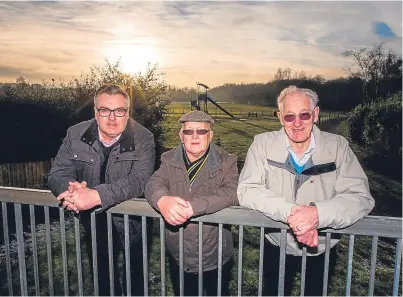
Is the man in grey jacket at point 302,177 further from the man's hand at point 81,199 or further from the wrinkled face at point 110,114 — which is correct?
the wrinkled face at point 110,114

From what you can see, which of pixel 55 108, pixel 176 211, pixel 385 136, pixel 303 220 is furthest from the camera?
pixel 55 108

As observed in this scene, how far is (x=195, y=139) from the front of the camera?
105 inches

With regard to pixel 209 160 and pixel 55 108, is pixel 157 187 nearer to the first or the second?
pixel 209 160

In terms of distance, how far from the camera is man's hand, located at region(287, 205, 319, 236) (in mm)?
2072

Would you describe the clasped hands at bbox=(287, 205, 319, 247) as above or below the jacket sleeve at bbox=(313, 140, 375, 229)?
below

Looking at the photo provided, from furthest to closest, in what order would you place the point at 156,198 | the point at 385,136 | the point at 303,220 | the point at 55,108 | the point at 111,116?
the point at 55,108 → the point at 385,136 → the point at 111,116 → the point at 156,198 → the point at 303,220

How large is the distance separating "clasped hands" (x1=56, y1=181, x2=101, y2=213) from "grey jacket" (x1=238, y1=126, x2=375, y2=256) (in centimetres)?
99

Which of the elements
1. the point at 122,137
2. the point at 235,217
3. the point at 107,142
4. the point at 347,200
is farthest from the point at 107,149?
the point at 347,200

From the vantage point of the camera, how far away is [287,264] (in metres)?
2.83

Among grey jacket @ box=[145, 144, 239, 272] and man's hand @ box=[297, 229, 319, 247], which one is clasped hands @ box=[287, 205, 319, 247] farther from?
grey jacket @ box=[145, 144, 239, 272]

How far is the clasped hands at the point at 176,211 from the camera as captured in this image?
7.19 feet

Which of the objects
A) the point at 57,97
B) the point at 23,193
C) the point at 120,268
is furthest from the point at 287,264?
the point at 57,97

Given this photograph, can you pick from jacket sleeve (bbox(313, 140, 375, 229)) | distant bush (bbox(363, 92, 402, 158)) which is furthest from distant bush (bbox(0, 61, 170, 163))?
jacket sleeve (bbox(313, 140, 375, 229))

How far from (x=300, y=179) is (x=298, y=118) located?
423 mm
